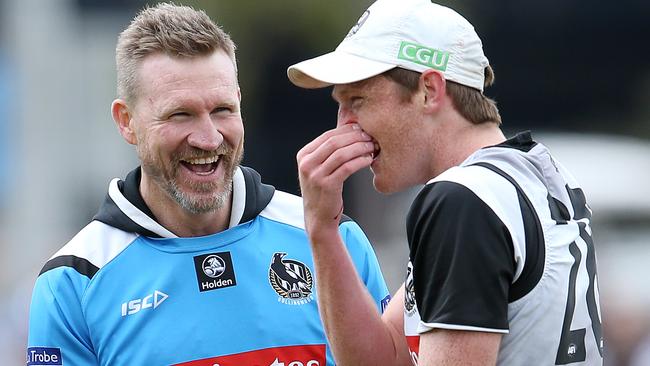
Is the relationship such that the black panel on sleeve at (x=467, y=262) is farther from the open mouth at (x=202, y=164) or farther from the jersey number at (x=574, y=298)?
the open mouth at (x=202, y=164)

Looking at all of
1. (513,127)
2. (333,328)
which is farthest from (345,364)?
(513,127)

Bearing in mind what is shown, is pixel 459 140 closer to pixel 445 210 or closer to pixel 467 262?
pixel 445 210

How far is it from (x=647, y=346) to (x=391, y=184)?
26.7 feet

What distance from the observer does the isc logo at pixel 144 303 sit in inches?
205

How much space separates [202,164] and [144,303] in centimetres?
58

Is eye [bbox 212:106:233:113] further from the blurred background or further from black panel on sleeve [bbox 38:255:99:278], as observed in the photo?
the blurred background

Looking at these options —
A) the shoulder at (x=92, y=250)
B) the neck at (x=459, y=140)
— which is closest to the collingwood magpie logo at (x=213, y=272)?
the shoulder at (x=92, y=250)

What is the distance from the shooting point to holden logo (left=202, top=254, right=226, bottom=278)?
17.5 ft

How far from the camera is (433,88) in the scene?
4602 millimetres

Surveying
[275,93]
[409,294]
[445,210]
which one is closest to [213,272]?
[409,294]

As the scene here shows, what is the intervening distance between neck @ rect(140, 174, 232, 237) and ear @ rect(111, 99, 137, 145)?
20cm

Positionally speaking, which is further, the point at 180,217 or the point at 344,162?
the point at 180,217

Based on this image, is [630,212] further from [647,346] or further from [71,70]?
[71,70]

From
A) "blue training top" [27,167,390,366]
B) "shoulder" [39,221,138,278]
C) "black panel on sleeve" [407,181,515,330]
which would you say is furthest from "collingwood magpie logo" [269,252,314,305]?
"black panel on sleeve" [407,181,515,330]
